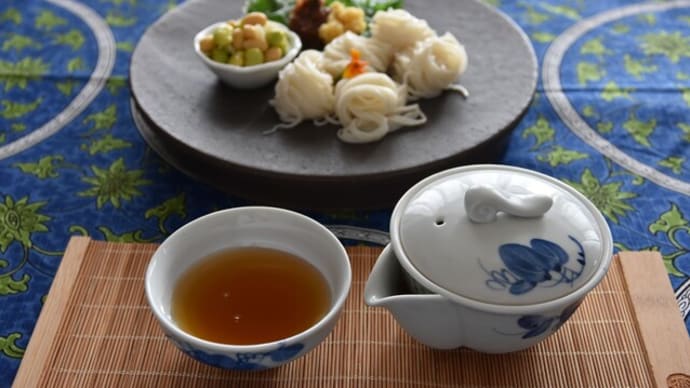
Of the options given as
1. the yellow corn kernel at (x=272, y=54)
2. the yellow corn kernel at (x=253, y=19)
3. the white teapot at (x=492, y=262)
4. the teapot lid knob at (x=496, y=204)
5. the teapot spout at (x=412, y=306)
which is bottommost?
the yellow corn kernel at (x=272, y=54)

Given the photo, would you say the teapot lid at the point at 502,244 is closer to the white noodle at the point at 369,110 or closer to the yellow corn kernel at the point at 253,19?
the white noodle at the point at 369,110

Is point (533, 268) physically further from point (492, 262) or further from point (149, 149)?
point (149, 149)

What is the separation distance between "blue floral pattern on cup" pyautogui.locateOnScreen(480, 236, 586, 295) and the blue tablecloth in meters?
0.39

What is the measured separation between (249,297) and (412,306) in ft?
0.73

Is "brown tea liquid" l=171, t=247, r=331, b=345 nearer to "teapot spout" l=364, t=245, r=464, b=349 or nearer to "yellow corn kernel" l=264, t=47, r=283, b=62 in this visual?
"teapot spout" l=364, t=245, r=464, b=349

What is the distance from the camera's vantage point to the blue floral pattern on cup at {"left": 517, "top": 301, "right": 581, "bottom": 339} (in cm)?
82

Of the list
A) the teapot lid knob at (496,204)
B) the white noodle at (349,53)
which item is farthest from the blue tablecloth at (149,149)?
the teapot lid knob at (496,204)

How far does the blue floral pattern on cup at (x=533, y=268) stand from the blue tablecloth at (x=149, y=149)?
388 millimetres

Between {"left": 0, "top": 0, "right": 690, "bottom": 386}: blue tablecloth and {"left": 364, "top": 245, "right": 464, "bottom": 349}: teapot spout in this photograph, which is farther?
{"left": 0, "top": 0, "right": 690, "bottom": 386}: blue tablecloth

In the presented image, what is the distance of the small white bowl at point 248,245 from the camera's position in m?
0.83

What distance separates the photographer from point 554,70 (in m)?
1.68

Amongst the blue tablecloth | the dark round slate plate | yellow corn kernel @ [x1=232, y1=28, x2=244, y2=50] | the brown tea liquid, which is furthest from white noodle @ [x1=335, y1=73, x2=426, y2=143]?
the brown tea liquid

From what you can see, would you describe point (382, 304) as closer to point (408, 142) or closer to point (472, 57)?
point (408, 142)

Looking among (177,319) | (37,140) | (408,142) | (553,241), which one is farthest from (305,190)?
(37,140)
